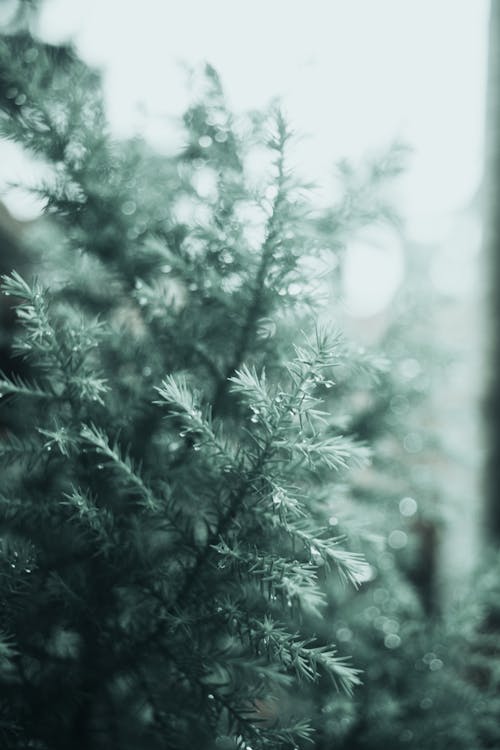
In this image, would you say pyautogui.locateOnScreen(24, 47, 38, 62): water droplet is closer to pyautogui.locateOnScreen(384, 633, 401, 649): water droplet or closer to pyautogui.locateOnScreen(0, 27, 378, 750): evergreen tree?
pyautogui.locateOnScreen(0, 27, 378, 750): evergreen tree

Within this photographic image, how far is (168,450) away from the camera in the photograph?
730 mm

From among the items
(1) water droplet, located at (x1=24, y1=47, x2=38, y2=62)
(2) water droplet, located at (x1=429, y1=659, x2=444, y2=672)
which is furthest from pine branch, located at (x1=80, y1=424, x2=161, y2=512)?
(2) water droplet, located at (x1=429, y1=659, x2=444, y2=672)

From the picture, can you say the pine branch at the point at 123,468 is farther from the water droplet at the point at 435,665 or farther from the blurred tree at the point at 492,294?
the blurred tree at the point at 492,294

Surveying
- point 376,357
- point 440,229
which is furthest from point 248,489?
point 440,229

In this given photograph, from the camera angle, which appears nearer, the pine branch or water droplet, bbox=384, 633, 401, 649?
the pine branch

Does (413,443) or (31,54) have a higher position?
(31,54)

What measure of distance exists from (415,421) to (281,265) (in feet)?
1.49

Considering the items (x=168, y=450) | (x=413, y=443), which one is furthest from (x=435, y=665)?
(x=168, y=450)

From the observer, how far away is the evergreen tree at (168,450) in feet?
1.79

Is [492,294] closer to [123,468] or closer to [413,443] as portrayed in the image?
[413,443]

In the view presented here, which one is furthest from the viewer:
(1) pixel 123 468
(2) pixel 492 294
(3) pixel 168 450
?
(2) pixel 492 294

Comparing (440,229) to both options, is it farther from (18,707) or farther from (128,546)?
(18,707)

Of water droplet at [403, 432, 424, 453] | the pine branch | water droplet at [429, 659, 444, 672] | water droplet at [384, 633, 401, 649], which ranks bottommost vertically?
water droplet at [429, 659, 444, 672]

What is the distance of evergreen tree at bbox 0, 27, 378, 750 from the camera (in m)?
0.54
